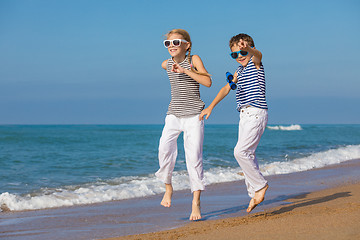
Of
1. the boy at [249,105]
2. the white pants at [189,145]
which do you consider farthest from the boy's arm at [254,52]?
the white pants at [189,145]

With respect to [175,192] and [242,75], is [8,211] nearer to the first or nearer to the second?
[175,192]

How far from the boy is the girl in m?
0.18

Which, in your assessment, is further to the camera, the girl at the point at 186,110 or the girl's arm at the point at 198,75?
the girl at the point at 186,110

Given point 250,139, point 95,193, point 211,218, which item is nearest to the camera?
point 250,139

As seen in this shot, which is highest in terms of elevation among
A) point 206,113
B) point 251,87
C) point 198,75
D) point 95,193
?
point 198,75

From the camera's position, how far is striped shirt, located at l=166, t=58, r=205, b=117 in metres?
4.93

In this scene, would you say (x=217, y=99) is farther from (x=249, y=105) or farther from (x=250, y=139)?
(x=250, y=139)

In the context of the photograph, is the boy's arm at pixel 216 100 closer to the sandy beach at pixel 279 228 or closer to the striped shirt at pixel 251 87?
the striped shirt at pixel 251 87

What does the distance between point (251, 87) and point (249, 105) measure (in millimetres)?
200

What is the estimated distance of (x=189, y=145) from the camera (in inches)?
194

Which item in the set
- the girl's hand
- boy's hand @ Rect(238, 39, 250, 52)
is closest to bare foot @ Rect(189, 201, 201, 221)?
the girl's hand

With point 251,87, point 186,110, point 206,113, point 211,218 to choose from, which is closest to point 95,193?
point 211,218

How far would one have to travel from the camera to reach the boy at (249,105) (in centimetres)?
464

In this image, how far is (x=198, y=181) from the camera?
196 inches
